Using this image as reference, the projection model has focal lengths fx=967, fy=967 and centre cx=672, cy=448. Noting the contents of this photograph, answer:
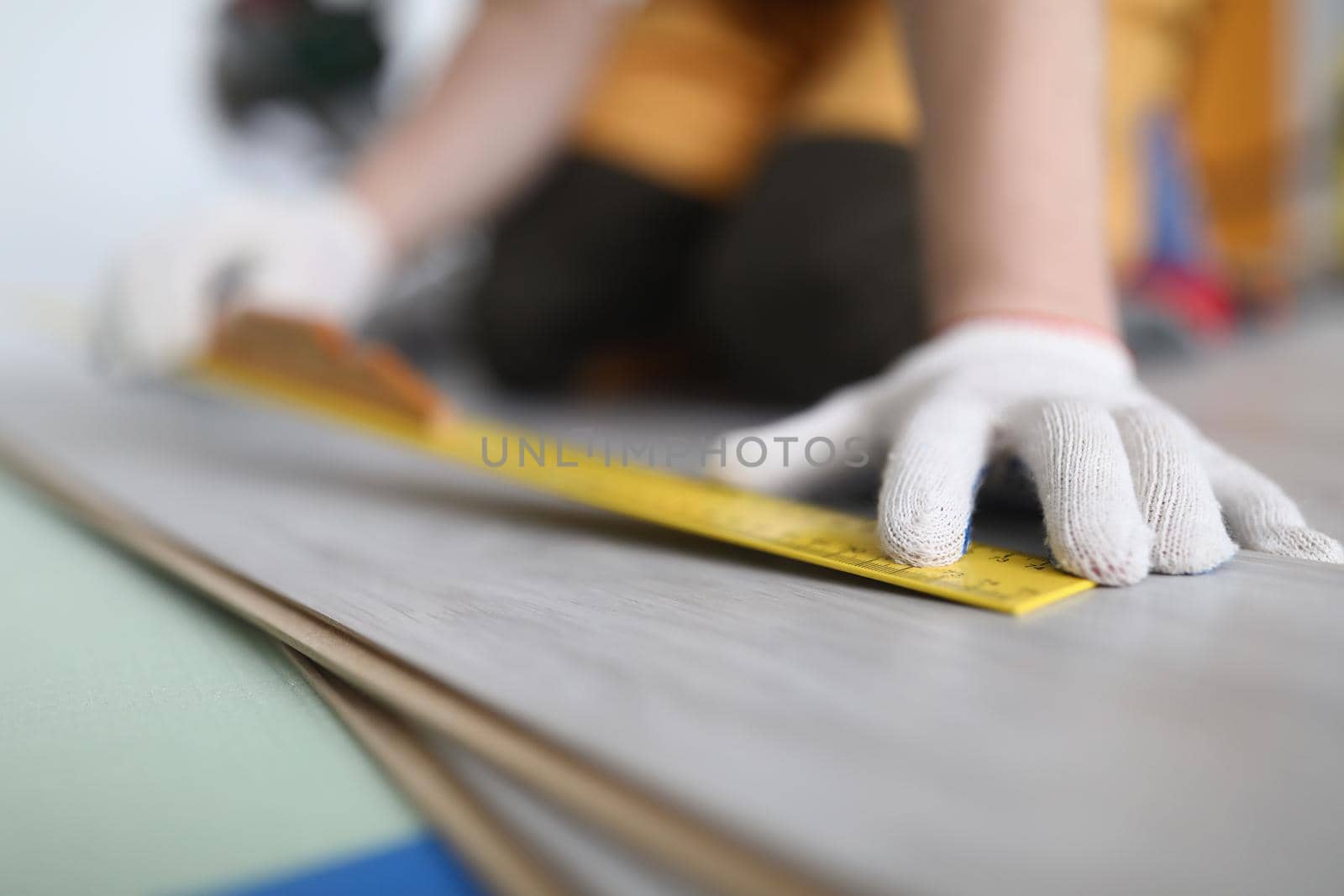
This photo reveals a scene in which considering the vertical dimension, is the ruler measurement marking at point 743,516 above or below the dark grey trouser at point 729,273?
below

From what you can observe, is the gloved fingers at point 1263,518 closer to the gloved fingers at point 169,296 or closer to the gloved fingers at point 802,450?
the gloved fingers at point 802,450

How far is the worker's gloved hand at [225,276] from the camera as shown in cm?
115

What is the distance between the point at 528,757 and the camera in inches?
14.2

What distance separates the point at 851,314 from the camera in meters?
1.08

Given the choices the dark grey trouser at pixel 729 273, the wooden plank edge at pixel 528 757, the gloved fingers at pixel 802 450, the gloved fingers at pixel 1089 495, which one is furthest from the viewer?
the dark grey trouser at pixel 729 273

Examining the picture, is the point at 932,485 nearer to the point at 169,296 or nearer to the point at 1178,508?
the point at 1178,508

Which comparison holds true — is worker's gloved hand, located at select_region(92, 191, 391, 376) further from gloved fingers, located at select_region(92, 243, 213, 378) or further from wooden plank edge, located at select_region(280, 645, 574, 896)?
wooden plank edge, located at select_region(280, 645, 574, 896)

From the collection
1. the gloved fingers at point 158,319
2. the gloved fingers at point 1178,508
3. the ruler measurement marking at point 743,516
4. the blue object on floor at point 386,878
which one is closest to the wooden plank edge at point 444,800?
the blue object on floor at point 386,878

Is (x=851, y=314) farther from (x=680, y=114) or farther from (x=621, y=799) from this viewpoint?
(x=621, y=799)

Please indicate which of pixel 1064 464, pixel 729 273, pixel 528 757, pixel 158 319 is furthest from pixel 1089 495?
pixel 158 319

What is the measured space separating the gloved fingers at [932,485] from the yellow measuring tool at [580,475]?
0.01 m

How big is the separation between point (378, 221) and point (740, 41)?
2.07 feet

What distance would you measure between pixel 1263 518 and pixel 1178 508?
80mm

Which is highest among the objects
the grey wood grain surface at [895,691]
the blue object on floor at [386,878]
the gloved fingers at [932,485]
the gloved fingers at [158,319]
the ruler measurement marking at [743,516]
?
the gloved fingers at [158,319]
